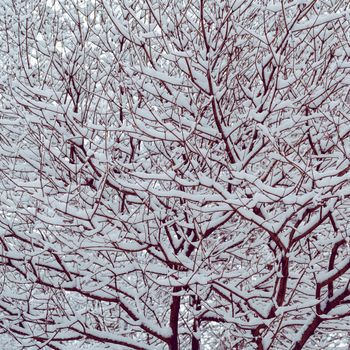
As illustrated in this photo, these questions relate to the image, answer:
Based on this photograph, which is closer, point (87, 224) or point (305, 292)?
point (87, 224)

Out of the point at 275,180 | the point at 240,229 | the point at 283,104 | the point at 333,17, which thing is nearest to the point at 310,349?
the point at 240,229

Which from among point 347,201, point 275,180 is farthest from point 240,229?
point 347,201

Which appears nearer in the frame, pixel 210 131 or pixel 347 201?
pixel 210 131

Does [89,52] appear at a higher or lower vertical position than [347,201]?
higher

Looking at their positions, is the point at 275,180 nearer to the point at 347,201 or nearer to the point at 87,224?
the point at 347,201

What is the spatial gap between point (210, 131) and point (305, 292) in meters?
1.67

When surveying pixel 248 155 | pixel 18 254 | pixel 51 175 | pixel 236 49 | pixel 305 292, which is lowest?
pixel 305 292

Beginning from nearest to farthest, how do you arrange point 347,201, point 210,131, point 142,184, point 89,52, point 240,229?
point 142,184, point 210,131, point 347,201, point 240,229, point 89,52

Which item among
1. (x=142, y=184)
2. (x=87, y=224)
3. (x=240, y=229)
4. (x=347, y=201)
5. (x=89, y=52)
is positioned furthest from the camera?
(x=89, y=52)

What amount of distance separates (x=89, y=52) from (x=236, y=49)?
153 centimetres

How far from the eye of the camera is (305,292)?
4.14m

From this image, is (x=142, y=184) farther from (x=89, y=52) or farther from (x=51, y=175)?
(x=89, y=52)

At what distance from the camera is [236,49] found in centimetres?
402

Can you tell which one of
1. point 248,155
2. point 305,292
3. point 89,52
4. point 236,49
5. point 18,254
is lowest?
point 305,292
